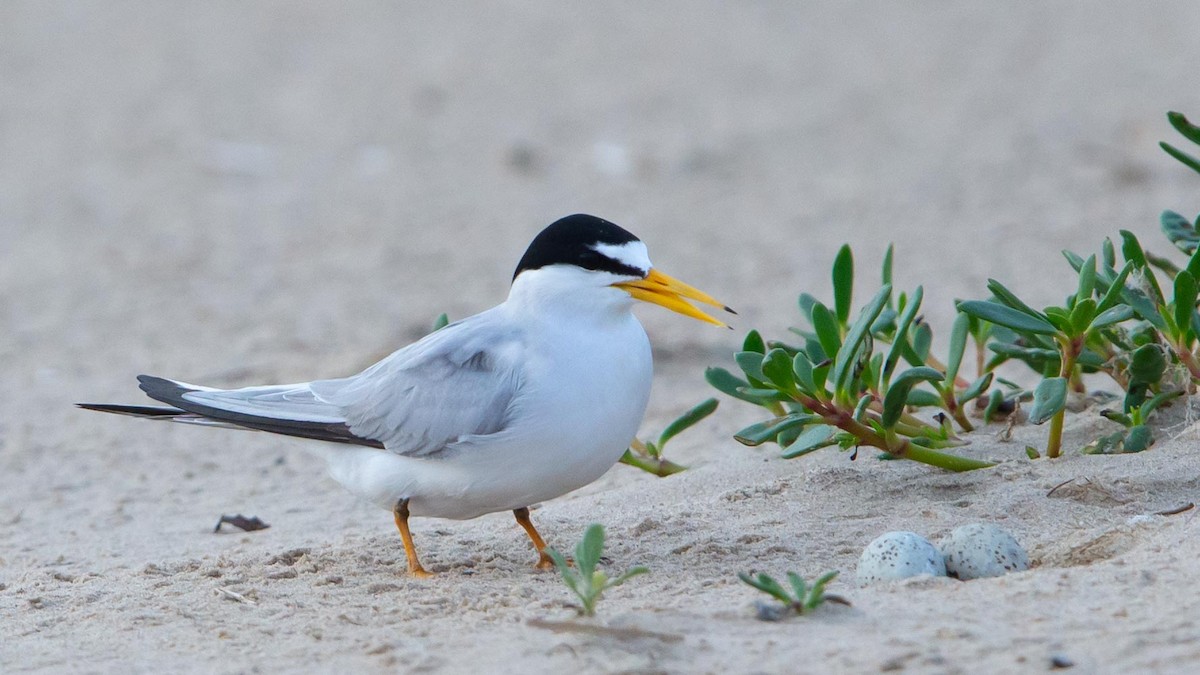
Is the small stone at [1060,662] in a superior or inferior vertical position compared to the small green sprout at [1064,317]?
inferior

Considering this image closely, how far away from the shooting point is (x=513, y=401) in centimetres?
373

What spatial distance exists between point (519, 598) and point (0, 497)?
9.06 feet

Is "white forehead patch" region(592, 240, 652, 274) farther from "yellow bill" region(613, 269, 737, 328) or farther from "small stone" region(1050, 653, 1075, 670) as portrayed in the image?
"small stone" region(1050, 653, 1075, 670)

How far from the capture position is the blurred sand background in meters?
3.13

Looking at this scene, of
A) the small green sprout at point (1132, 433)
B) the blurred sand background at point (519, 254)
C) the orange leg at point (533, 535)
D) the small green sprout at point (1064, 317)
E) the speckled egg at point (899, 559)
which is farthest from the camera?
the small green sprout at point (1132, 433)

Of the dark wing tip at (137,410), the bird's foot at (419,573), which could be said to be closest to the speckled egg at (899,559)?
the bird's foot at (419,573)


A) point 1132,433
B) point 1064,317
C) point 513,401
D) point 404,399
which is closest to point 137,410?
point 404,399

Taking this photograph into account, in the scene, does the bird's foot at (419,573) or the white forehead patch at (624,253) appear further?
the white forehead patch at (624,253)

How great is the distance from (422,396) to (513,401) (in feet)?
1.04

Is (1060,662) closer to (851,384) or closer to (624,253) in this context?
(851,384)

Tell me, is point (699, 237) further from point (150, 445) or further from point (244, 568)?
point (244, 568)

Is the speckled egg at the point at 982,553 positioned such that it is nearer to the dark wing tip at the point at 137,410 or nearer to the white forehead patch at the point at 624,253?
the white forehead patch at the point at 624,253

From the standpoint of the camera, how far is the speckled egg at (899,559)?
327 centimetres

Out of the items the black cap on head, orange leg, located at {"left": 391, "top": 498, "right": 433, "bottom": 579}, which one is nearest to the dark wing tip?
orange leg, located at {"left": 391, "top": 498, "right": 433, "bottom": 579}
